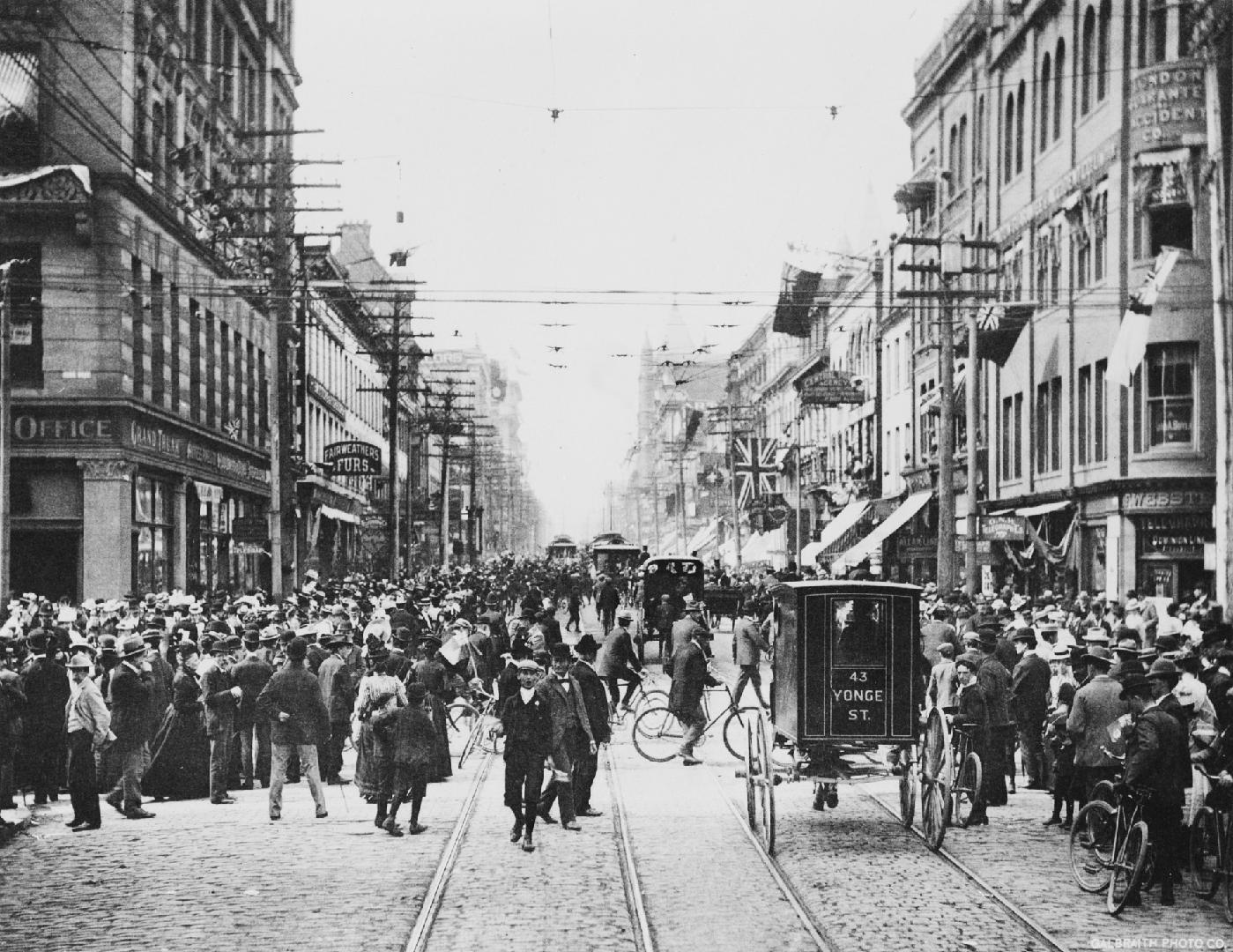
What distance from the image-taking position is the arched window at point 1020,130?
4259cm

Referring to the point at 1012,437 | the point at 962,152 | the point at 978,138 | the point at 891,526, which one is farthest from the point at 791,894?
the point at 962,152

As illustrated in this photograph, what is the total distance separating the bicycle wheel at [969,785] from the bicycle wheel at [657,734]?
5.90 m

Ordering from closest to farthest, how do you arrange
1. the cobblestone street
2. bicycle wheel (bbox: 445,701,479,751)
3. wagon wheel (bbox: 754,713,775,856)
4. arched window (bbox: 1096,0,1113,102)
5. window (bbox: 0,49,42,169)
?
the cobblestone street
wagon wheel (bbox: 754,713,775,856)
bicycle wheel (bbox: 445,701,479,751)
arched window (bbox: 1096,0,1113,102)
window (bbox: 0,49,42,169)

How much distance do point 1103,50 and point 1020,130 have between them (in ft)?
24.6

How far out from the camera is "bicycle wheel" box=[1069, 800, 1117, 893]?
11.9 metres

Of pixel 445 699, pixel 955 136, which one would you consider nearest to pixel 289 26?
pixel 955 136

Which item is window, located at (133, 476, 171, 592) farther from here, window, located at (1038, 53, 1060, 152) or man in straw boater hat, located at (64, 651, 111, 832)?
window, located at (1038, 53, 1060, 152)

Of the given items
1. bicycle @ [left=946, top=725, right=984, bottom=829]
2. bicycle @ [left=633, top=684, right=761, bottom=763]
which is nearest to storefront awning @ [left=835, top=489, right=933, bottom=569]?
bicycle @ [left=633, top=684, right=761, bottom=763]

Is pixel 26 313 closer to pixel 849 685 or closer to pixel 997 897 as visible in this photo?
pixel 849 685

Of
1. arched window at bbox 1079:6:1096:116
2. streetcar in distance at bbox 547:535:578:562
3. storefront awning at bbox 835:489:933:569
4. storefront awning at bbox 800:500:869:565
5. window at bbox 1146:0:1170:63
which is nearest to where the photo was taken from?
window at bbox 1146:0:1170:63

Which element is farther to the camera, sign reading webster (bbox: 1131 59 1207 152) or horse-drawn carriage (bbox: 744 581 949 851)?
sign reading webster (bbox: 1131 59 1207 152)

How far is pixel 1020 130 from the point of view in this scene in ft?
141

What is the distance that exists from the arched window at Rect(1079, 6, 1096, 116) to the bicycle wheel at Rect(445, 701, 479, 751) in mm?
21466

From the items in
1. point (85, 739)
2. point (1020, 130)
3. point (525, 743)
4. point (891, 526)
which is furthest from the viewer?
point (891, 526)
